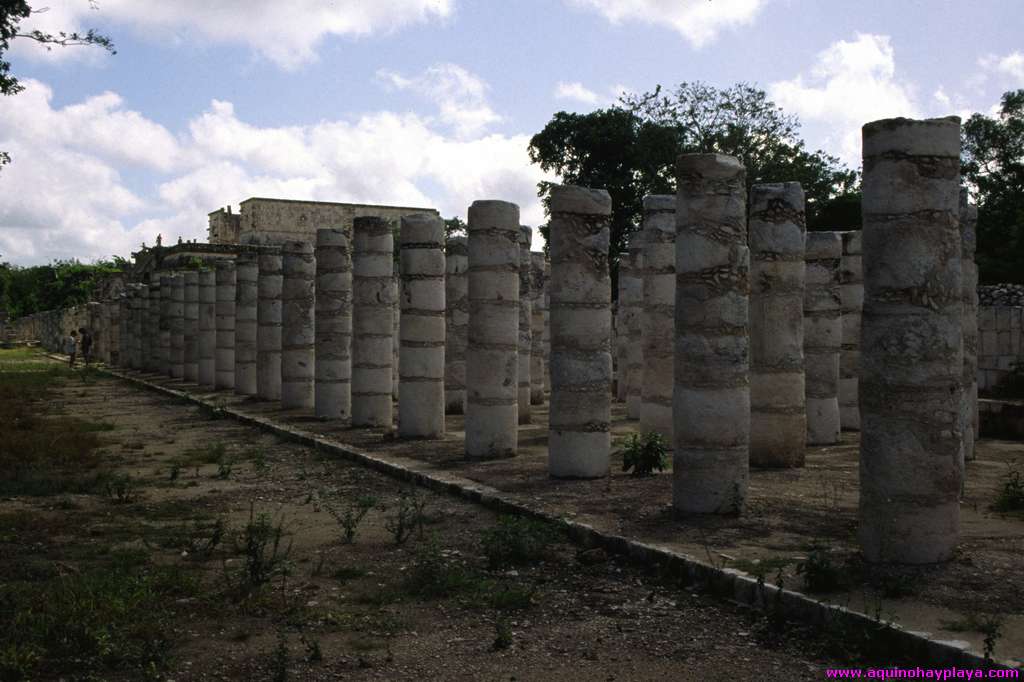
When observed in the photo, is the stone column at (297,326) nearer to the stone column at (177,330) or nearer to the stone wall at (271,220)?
the stone column at (177,330)

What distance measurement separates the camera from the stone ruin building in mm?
6840

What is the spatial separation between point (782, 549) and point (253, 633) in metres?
3.72

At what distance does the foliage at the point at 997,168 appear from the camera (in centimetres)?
3241

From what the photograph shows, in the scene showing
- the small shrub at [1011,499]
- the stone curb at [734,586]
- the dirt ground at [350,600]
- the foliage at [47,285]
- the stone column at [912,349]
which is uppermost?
the foliage at [47,285]

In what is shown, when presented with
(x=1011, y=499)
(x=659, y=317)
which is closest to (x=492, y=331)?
(x=659, y=317)

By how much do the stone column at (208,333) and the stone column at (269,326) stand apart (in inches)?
227

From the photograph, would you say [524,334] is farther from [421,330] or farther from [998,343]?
[998,343]

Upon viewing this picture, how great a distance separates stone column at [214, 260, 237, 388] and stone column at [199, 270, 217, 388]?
54 cm

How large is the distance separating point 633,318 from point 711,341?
9434 millimetres

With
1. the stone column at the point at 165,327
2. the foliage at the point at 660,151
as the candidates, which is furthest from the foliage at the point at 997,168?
the stone column at the point at 165,327

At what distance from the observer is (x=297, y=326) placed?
19453mm

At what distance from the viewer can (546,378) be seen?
25531 millimetres

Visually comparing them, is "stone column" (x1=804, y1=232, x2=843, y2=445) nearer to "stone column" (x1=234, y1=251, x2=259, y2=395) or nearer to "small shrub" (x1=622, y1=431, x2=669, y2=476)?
"small shrub" (x1=622, y1=431, x2=669, y2=476)

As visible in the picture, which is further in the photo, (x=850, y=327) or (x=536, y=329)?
(x=536, y=329)
